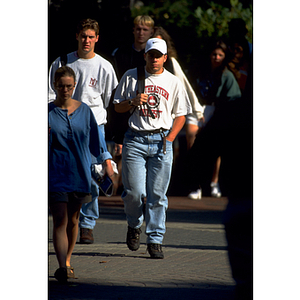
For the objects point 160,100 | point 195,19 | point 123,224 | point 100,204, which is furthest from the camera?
point 100,204

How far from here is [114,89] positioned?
562 centimetres

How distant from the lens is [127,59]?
19.0 ft

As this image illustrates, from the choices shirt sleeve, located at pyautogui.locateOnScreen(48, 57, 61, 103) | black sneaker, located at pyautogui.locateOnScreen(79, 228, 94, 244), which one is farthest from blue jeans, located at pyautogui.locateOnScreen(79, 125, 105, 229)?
shirt sleeve, located at pyautogui.locateOnScreen(48, 57, 61, 103)

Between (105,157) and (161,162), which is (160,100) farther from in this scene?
(105,157)

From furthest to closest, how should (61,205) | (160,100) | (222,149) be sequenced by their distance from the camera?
(160,100), (61,205), (222,149)

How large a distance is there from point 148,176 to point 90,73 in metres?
1.17

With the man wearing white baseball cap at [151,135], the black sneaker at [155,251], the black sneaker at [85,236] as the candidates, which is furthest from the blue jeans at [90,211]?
the black sneaker at [155,251]

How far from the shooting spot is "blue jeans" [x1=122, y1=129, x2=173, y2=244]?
578 centimetres

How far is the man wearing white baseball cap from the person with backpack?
243 millimetres

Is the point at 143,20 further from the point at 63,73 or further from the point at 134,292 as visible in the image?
the point at 134,292

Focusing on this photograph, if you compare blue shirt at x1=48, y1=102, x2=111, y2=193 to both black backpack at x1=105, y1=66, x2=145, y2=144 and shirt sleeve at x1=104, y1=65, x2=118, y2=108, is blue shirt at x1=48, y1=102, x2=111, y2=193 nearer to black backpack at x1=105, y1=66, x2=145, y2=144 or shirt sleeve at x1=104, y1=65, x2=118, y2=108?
shirt sleeve at x1=104, y1=65, x2=118, y2=108

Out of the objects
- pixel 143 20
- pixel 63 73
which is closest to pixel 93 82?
pixel 63 73
